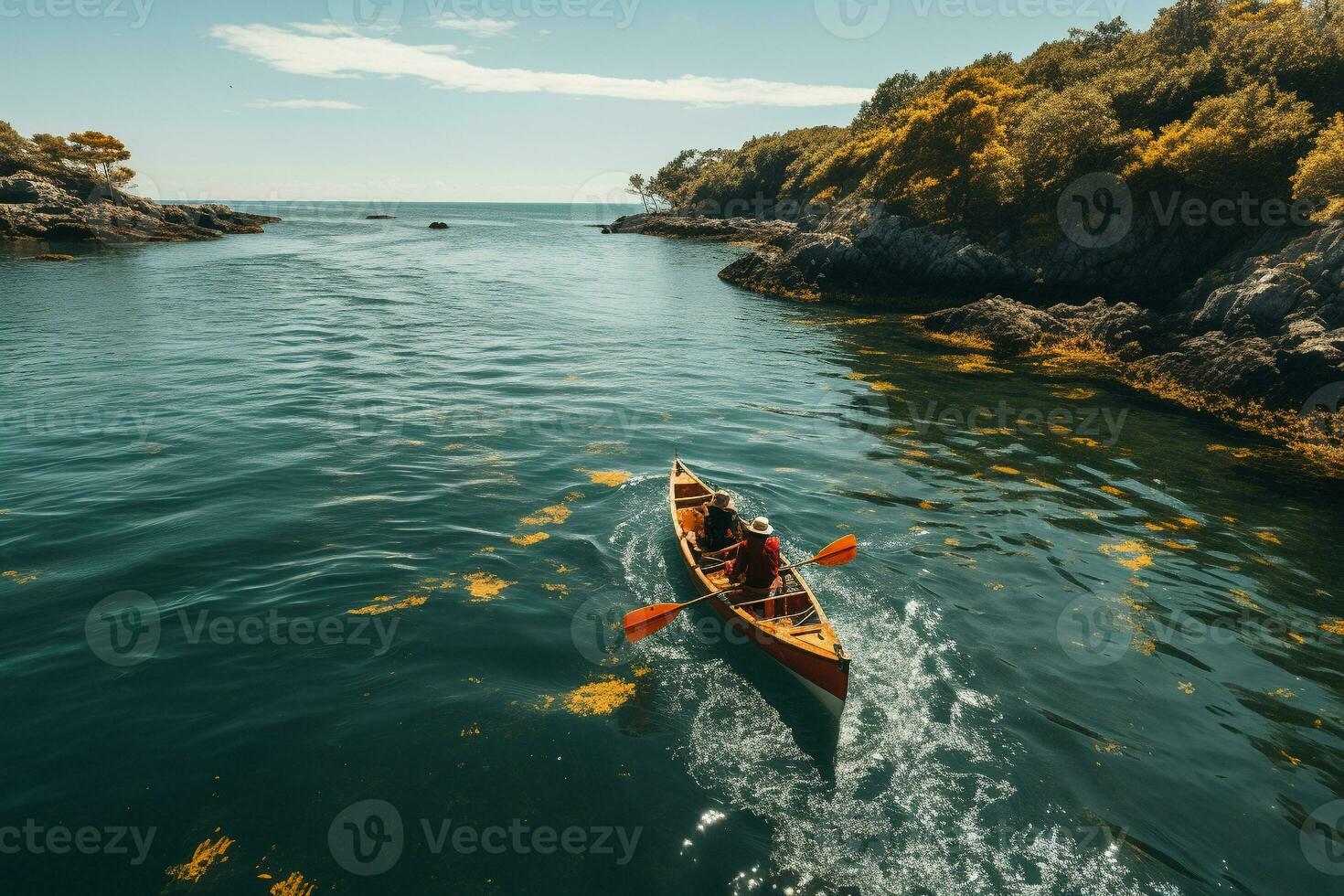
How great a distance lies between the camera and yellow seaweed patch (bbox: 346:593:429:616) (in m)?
11.3

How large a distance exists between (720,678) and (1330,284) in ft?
98.4

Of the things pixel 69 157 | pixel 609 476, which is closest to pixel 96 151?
pixel 69 157

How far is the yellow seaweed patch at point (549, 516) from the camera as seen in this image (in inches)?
583

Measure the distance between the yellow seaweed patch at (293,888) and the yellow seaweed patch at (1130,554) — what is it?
15.7 metres

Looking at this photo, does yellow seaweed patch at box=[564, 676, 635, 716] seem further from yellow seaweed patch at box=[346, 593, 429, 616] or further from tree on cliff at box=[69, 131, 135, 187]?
tree on cliff at box=[69, 131, 135, 187]

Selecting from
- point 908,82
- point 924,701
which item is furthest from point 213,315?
point 908,82

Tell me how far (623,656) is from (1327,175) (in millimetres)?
34863

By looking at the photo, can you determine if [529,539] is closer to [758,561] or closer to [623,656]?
[623,656]

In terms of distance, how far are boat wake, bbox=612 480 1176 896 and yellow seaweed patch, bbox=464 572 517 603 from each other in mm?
3213

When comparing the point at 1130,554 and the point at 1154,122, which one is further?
the point at 1154,122

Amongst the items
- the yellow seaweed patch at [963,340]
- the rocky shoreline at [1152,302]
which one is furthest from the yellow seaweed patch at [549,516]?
the yellow seaweed patch at [963,340]

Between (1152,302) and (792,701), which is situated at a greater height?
(1152,302)

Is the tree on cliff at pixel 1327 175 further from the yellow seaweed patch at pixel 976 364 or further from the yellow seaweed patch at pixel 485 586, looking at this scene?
the yellow seaweed patch at pixel 485 586

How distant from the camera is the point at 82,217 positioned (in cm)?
7419
